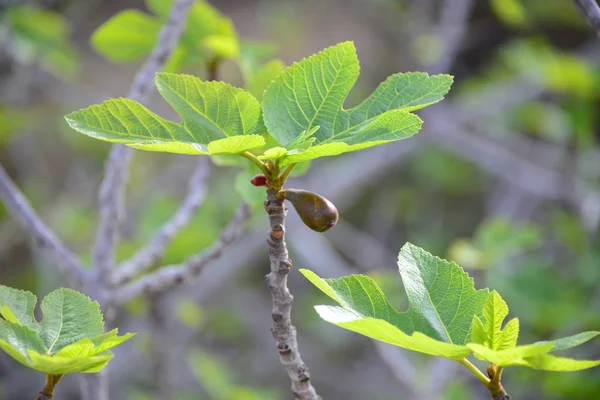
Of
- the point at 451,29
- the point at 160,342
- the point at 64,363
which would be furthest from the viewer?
the point at 451,29

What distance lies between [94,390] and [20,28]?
108cm

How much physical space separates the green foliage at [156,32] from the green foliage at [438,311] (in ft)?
1.82

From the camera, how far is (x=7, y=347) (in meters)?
0.47

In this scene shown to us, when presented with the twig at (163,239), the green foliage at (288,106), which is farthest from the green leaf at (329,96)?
the twig at (163,239)

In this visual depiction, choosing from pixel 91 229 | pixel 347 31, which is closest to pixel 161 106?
pixel 91 229

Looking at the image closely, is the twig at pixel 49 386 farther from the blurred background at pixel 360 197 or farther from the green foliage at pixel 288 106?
the blurred background at pixel 360 197

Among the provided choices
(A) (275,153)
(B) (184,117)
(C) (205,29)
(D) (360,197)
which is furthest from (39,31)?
(D) (360,197)

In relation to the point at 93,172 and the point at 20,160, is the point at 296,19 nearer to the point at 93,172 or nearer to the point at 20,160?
the point at 93,172

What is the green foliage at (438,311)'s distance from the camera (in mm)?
507

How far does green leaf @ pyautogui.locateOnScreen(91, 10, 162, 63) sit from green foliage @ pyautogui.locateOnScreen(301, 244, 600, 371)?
2.27 ft

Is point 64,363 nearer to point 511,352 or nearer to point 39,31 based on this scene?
point 511,352

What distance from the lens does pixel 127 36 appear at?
42.8 inches

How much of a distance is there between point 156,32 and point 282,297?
2.16ft

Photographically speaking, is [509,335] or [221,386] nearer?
[509,335]
